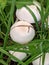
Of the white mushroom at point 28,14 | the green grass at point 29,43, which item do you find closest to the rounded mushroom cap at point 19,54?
the green grass at point 29,43

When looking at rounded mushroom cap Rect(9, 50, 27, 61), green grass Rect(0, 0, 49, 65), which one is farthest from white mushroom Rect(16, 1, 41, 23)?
rounded mushroom cap Rect(9, 50, 27, 61)

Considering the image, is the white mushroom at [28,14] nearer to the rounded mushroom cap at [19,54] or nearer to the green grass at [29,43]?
the green grass at [29,43]

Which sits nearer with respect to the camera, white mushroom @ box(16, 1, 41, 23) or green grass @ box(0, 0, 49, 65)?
green grass @ box(0, 0, 49, 65)

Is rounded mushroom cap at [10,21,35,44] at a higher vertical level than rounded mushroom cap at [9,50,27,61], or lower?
higher

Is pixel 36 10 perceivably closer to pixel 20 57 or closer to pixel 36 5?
pixel 36 5

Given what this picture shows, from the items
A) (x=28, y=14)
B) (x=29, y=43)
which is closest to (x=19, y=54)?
(x=29, y=43)

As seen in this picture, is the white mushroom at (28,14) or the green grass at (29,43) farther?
the white mushroom at (28,14)

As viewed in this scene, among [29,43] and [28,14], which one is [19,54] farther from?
[28,14]

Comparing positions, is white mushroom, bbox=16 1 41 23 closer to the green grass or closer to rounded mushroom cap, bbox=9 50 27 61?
the green grass
